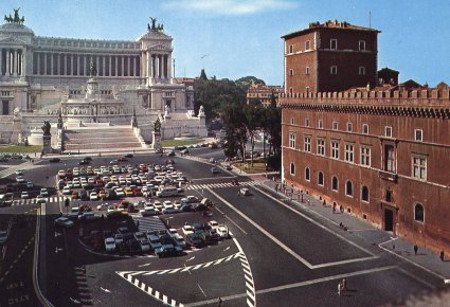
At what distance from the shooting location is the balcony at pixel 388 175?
48.4 m

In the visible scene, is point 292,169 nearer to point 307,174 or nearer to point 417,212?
point 307,174

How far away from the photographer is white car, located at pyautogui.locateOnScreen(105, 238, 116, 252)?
44.7 meters

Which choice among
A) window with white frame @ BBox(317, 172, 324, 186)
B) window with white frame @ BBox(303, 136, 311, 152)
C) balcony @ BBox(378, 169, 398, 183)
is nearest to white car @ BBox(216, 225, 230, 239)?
balcony @ BBox(378, 169, 398, 183)

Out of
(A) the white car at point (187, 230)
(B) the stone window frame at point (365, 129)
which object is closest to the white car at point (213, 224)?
(A) the white car at point (187, 230)

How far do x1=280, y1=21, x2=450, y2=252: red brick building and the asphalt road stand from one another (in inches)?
190

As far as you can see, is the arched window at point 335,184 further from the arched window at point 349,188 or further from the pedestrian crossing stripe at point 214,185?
the pedestrian crossing stripe at point 214,185

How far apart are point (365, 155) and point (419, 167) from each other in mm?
8683

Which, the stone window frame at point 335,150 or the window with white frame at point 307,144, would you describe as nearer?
the stone window frame at point 335,150

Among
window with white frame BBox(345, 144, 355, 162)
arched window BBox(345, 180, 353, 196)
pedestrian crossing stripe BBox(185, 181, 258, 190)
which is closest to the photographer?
window with white frame BBox(345, 144, 355, 162)

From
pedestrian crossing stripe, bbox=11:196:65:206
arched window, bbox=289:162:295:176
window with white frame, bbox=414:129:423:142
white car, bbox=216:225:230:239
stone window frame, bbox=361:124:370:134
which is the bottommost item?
white car, bbox=216:225:230:239

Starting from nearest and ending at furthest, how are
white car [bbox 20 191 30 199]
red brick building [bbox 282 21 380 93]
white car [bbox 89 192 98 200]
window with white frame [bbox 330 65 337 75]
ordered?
red brick building [bbox 282 21 380 93] < window with white frame [bbox 330 65 337 75] < white car [bbox 89 192 98 200] < white car [bbox 20 191 30 199]

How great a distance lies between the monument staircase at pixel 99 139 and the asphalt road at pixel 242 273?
213 feet

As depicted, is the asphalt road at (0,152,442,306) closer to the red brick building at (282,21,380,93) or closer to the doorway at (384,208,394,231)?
the doorway at (384,208,394,231)

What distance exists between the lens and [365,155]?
2111 inches
